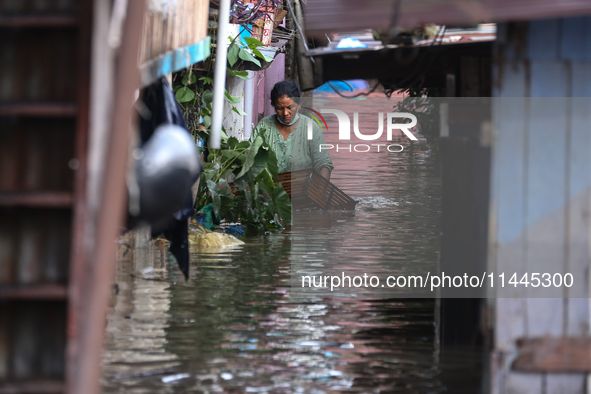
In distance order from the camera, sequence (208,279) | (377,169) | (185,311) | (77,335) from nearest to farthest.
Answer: (77,335), (185,311), (208,279), (377,169)

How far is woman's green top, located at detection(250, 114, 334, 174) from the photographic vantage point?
1084 cm

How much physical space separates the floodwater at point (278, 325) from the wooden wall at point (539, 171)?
36.2 inches

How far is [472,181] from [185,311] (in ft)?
9.78

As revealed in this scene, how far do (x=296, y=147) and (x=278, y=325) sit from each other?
16.7 feet

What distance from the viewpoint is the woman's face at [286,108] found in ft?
34.4

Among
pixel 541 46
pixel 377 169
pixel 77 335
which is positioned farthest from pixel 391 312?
pixel 377 169

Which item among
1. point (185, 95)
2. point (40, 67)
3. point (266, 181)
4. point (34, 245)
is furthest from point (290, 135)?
point (34, 245)

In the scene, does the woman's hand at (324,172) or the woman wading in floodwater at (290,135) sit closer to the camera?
the woman wading in floodwater at (290,135)

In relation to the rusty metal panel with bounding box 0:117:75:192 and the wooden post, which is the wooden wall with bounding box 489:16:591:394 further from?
the rusty metal panel with bounding box 0:117:75:192

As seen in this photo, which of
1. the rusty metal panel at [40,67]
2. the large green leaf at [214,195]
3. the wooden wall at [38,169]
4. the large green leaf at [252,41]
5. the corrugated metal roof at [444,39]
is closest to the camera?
the wooden wall at [38,169]

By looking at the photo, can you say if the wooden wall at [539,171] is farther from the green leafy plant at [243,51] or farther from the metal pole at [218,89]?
the green leafy plant at [243,51]

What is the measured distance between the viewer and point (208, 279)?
26.0 feet

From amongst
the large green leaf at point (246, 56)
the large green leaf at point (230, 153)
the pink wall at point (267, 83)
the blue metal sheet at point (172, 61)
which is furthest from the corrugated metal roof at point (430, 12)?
the pink wall at point (267, 83)

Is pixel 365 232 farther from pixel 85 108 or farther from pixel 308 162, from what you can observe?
pixel 85 108
